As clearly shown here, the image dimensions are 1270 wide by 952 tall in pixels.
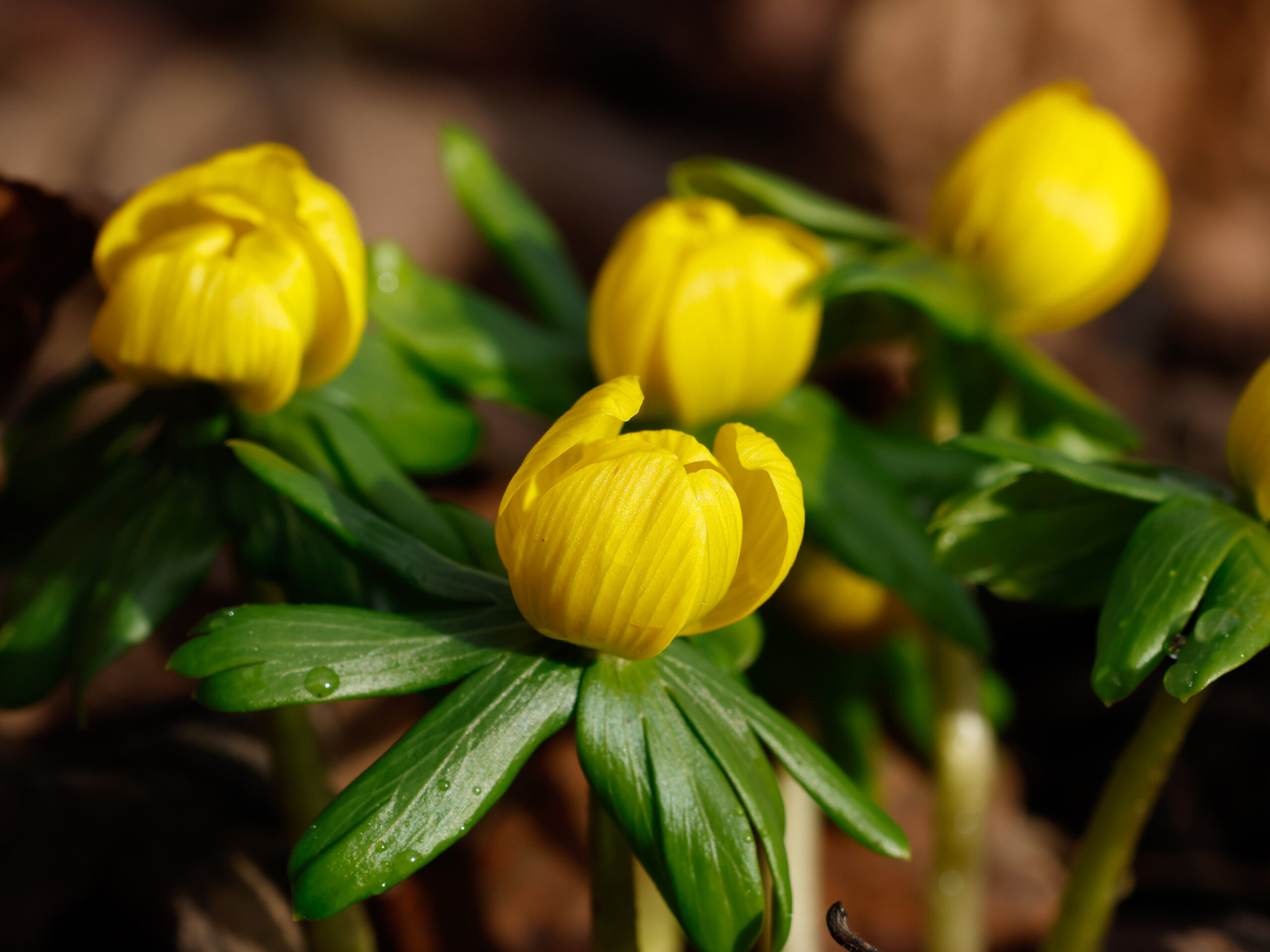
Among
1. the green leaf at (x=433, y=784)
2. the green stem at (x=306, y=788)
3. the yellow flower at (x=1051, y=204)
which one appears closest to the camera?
the green leaf at (x=433, y=784)

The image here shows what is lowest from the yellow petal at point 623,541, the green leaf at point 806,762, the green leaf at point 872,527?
the green leaf at point 806,762

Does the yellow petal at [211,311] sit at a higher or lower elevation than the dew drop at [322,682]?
higher

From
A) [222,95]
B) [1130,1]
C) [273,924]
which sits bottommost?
[273,924]

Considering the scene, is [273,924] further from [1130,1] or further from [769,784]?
[1130,1]

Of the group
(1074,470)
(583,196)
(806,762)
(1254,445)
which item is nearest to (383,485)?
(806,762)

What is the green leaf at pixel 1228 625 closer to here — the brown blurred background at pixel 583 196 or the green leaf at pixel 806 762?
the green leaf at pixel 806 762

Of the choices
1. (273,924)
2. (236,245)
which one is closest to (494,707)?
(236,245)

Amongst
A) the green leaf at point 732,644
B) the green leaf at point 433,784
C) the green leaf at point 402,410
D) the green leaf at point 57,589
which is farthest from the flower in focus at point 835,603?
the green leaf at point 57,589
